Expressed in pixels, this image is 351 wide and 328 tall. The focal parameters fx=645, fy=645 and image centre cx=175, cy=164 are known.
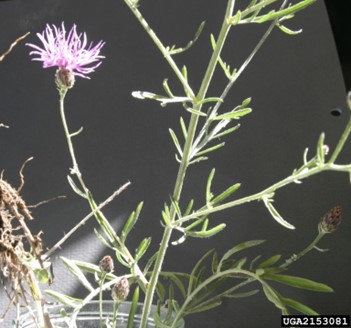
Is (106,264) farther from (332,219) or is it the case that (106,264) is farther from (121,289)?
(332,219)

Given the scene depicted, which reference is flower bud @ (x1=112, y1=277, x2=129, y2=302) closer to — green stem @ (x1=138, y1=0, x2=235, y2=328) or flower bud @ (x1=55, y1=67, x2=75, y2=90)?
green stem @ (x1=138, y1=0, x2=235, y2=328)

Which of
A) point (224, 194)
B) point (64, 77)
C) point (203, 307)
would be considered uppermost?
point (64, 77)

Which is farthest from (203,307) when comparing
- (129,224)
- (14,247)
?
(14,247)

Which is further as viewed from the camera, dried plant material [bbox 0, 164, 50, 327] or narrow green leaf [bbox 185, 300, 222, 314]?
narrow green leaf [bbox 185, 300, 222, 314]

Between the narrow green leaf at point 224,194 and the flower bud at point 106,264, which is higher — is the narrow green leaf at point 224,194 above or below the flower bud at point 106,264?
above

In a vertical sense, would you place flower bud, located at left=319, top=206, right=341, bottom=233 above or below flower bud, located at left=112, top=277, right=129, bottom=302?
above

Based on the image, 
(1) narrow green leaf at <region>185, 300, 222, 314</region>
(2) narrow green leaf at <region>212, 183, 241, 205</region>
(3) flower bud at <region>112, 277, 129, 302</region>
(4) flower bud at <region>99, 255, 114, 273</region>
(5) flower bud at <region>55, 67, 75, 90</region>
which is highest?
(5) flower bud at <region>55, 67, 75, 90</region>

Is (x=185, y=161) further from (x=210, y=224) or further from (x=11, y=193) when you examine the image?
(x=210, y=224)

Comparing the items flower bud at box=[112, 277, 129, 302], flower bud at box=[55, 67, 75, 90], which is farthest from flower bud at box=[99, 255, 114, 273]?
flower bud at box=[55, 67, 75, 90]

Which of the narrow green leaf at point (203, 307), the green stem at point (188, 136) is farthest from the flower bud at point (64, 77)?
the narrow green leaf at point (203, 307)

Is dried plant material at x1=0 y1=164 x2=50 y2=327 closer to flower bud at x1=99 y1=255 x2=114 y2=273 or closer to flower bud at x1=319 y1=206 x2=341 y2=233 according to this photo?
flower bud at x1=99 y1=255 x2=114 y2=273

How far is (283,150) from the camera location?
125 centimetres

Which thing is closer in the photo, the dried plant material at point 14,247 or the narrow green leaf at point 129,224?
the dried plant material at point 14,247

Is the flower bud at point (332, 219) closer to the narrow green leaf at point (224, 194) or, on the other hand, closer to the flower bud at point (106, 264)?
the narrow green leaf at point (224, 194)
